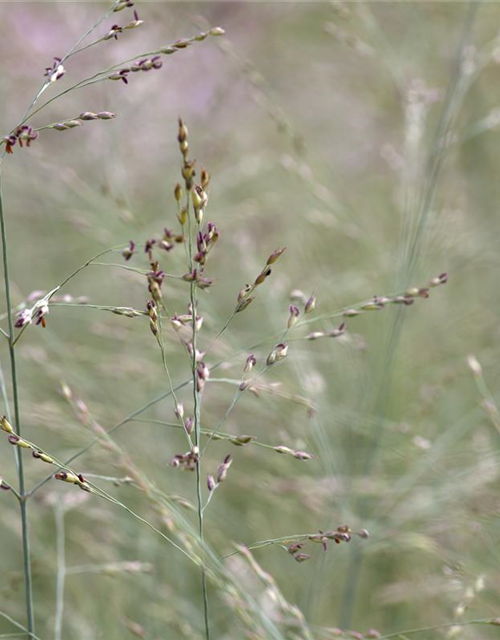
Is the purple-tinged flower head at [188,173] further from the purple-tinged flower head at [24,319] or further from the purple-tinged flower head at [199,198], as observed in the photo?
the purple-tinged flower head at [24,319]

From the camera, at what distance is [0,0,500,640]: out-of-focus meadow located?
61.0 inches

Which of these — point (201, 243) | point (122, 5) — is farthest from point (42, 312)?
point (122, 5)

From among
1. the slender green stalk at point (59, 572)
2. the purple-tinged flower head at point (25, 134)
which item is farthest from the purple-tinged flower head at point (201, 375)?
the slender green stalk at point (59, 572)

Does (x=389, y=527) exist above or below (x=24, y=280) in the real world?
below

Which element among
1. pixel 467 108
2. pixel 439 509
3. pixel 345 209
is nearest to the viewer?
pixel 439 509

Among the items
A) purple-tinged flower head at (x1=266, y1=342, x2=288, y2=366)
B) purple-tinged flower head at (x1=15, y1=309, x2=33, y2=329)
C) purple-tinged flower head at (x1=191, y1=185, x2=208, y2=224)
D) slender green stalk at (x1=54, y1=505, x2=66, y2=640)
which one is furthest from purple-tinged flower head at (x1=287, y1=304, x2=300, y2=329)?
slender green stalk at (x1=54, y1=505, x2=66, y2=640)

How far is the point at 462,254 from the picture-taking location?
207 centimetres

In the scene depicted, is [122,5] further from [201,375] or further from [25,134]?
[201,375]

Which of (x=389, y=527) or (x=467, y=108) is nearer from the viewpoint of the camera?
(x=389, y=527)

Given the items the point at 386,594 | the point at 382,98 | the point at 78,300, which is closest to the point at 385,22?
the point at 382,98

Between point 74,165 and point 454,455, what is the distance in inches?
85.9

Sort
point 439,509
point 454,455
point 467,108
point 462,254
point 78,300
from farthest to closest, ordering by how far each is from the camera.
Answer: point 467,108
point 462,254
point 454,455
point 439,509
point 78,300

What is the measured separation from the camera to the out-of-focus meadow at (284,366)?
1549 mm

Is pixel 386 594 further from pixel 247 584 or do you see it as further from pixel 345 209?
pixel 345 209
